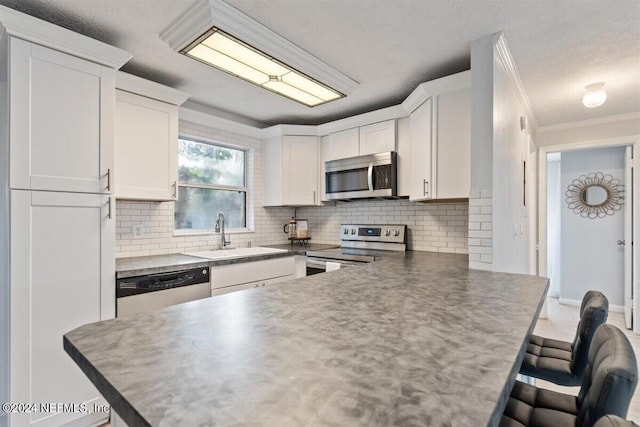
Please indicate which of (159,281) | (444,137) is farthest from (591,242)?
(159,281)

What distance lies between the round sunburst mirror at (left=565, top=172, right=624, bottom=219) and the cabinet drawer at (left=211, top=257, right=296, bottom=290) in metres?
4.15

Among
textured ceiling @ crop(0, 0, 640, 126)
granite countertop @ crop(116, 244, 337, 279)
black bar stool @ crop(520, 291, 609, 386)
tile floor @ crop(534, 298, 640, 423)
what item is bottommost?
tile floor @ crop(534, 298, 640, 423)

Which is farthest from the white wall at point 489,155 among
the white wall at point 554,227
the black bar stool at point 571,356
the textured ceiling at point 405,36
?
the white wall at point 554,227

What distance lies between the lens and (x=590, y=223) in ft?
14.4

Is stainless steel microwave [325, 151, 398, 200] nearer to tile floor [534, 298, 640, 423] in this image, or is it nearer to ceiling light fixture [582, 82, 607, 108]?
ceiling light fixture [582, 82, 607, 108]

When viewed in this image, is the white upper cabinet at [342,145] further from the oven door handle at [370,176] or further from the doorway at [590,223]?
the doorway at [590,223]

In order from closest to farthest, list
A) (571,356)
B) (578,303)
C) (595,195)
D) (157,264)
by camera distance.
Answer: (571,356)
(157,264)
(595,195)
(578,303)

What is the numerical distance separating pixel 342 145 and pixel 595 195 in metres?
3.66

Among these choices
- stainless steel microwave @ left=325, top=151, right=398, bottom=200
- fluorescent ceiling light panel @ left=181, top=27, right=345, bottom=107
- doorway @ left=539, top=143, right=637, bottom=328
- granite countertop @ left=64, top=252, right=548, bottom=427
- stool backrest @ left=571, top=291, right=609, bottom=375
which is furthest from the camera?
doorway @ left=539, top=143, right=637, bottom=328

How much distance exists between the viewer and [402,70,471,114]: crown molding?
2.29 metres

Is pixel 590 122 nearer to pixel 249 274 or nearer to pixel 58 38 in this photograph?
pixel 249 274

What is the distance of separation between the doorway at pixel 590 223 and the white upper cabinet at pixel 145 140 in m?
4.12

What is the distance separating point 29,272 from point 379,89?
8.98ft

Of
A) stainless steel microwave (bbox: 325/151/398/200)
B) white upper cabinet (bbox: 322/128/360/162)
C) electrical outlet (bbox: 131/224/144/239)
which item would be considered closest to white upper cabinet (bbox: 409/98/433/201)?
stainless steel microwave (bbox: 325/151/398/200)
